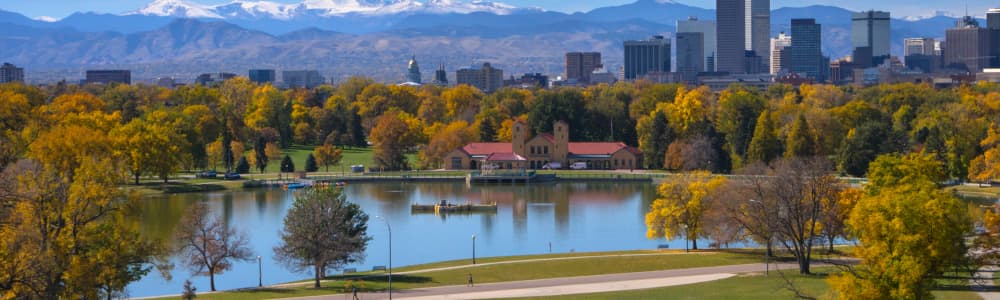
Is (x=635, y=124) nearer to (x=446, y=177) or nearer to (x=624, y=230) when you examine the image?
(x=446, y=177)

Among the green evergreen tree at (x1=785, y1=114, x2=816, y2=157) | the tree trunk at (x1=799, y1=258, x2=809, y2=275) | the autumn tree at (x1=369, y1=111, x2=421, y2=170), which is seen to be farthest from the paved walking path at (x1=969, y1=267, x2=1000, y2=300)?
the autumn tree at (x1=369, y1=111, x2=421, y2=170)

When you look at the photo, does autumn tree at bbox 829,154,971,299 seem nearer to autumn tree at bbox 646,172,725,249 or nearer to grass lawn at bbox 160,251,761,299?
grass lawn at bbox 160,251,761,299

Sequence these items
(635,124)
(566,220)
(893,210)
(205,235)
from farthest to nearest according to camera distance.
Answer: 1. (635,124)
2. (566,220)
3. (205,235)
4. (893,210)

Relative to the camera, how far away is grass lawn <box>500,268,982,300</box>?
3900 cm

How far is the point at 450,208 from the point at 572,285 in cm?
3521

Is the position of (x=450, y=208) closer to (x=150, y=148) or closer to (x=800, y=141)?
(x=150, y=148)

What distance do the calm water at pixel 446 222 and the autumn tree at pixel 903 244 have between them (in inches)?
819

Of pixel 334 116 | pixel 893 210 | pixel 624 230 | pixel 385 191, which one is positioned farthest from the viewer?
pixel 334 116

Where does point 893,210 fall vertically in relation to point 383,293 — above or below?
above

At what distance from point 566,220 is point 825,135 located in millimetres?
32275

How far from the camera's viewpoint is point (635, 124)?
11512 centimetres

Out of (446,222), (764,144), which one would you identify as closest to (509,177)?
(764,144)

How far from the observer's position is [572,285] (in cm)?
4359

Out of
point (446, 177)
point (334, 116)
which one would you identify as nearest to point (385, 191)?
point (446, 177)
